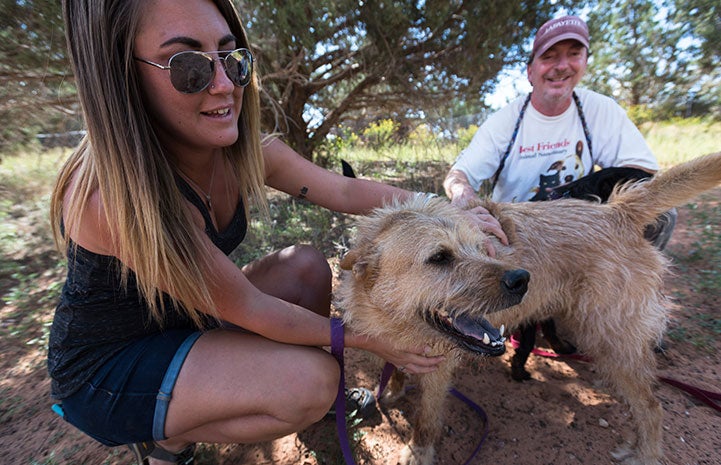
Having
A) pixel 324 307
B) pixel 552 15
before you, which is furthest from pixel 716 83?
pixel 324 307

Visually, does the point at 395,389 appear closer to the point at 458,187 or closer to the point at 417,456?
the point at 417,456

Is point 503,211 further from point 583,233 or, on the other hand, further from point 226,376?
point 226,376

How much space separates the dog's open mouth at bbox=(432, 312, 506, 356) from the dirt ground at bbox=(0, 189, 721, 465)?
3.28 ft

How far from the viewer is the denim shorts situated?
63.6 inches

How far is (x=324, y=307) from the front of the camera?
2738mm

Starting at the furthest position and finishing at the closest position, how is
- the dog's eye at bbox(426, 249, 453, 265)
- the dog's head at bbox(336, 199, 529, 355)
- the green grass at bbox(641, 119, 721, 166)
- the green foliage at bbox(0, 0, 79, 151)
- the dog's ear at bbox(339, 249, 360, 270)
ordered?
the green grass at bbox(641, 119, 721, 166) < the green foliage at bbox(0, 0, 79, 151) < the dog's ear at bbox(339, 249, 360, 270) < the dog's eye at bbox(426, 249, 453, 265) < the dog's head at bbox(336, 199, 529, 355)

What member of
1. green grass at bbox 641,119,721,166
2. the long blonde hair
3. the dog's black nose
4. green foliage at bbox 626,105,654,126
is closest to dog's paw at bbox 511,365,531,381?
the dog's black nose

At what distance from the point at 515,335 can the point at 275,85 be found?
492 cm

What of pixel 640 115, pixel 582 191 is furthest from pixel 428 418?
pixel 640 115

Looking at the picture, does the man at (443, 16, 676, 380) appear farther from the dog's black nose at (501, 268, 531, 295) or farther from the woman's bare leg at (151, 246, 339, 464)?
the woman's bare leg at (151, 246, 339, 464)

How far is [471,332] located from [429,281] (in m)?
0.34

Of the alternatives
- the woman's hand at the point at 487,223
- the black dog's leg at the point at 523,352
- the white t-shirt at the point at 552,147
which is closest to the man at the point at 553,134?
the white t-shirt at the point at 552,147

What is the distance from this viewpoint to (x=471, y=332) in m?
1.79

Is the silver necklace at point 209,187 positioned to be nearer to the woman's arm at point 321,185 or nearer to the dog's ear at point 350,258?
the woman's arm at point 321,185
